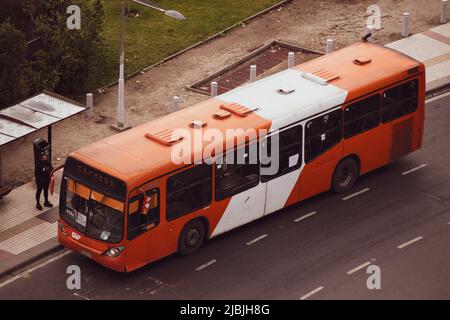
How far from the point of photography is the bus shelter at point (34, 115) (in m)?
32.6

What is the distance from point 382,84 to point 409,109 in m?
1.53

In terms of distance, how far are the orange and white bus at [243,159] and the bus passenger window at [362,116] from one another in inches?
1.1

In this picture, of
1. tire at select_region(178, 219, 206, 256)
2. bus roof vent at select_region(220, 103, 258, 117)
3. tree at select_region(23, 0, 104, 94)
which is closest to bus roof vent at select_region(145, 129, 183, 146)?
bus roof vent at select_region(220, 103, 258, 117)

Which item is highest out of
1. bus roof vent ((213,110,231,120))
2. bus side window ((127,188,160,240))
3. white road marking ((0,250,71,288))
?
bus roof vent ((213,110,231,120))

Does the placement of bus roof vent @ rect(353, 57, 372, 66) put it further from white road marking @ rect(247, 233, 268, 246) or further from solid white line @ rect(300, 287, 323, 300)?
solid white line @ rect(300, 287, 323, 300)

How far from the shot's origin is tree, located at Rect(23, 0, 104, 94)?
1510 inches

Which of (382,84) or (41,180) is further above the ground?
(382,84)

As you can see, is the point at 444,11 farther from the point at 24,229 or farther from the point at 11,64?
the point at 24,229

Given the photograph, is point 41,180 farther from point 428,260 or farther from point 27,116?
point 428,260

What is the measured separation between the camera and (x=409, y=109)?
3447 cm

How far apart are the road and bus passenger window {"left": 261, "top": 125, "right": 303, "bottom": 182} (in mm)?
1378

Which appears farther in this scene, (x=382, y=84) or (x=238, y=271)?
(x=382, y=84)
